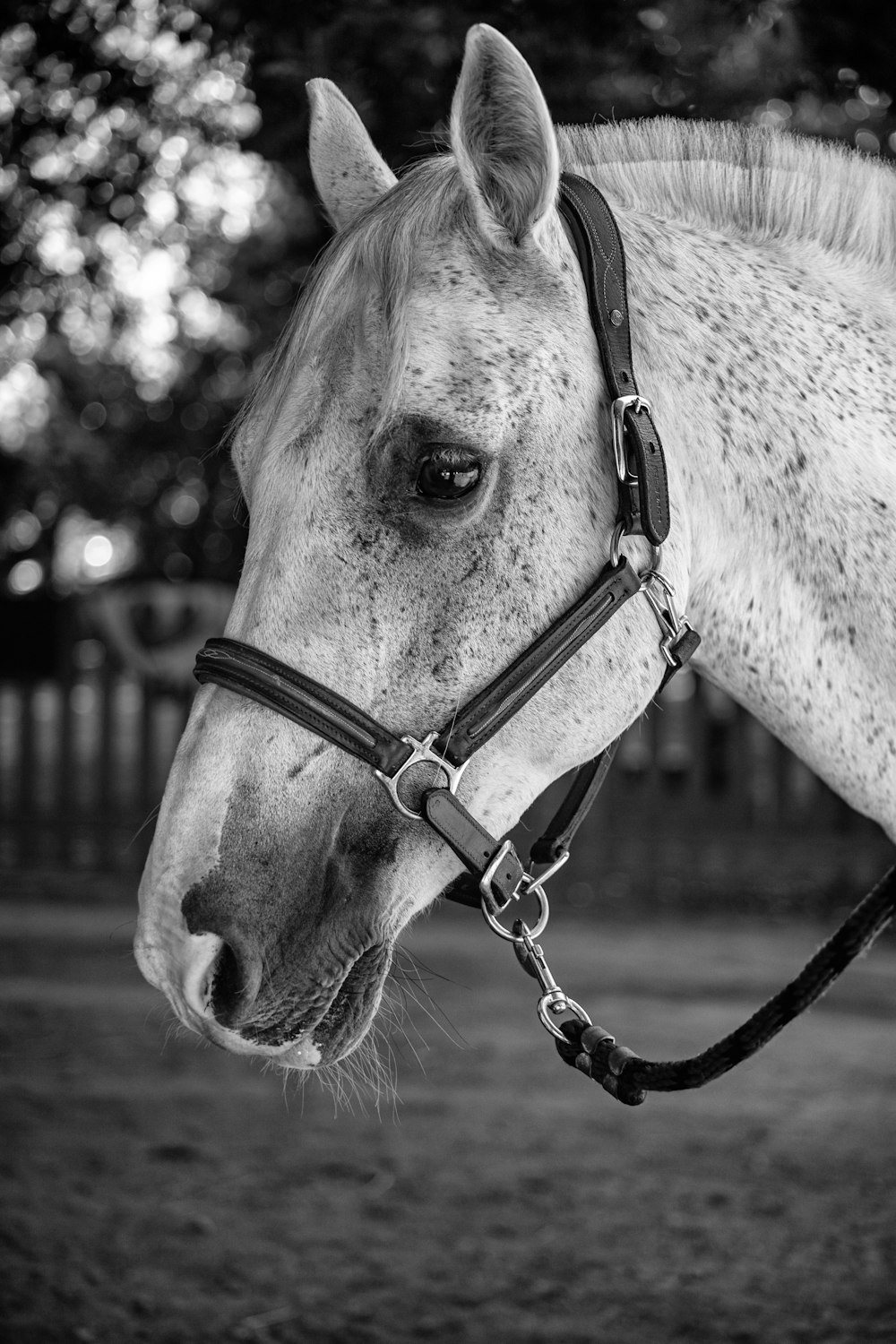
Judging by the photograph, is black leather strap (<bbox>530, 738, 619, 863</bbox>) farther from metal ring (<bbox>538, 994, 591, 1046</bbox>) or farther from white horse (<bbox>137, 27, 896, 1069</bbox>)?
metal ring (<bbox>538, 994, 591, 1046</bbox>)

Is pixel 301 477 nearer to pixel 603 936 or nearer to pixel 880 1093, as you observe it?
pixel 880 1093

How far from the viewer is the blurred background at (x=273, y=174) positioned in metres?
3.26

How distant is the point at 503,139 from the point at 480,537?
0.61m

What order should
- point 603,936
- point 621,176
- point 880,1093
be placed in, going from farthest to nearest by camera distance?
point 603,936 → point 880,1093 → point 621,176

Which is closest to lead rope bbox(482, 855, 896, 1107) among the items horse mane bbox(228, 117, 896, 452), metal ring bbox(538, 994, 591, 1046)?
metal ring bbox(538, 994, 591, 1046)

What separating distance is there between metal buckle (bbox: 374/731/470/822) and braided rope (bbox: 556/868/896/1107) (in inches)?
23.3

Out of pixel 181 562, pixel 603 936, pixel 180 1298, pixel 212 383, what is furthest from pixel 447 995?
pixel 181 562

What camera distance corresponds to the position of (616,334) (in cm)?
179

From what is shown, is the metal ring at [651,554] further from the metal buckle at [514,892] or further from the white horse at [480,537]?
the metal buckle at [514,892]

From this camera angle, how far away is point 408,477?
67.4 inches

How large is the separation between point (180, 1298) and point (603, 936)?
4.65 m

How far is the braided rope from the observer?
1928mm

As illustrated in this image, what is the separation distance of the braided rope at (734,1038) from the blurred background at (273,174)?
883 mm

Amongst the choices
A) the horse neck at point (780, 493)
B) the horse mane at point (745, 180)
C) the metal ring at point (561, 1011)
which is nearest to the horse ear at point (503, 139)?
the horse neck at point (780, 493)
